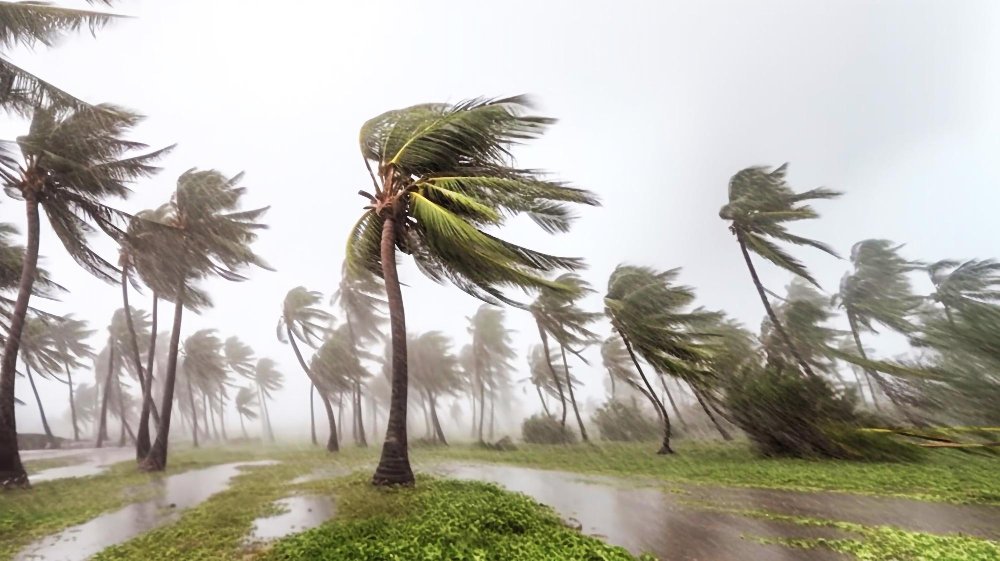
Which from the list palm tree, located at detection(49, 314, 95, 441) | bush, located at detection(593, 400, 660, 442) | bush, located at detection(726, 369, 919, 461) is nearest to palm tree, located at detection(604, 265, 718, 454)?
bush, located at detection(726, 369, 919, 461)

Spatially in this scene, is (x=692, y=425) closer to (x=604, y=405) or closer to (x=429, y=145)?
(x=604, y=405)

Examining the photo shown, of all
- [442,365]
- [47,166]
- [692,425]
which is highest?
[47,166]

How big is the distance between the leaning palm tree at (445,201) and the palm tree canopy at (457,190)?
0.08 ft

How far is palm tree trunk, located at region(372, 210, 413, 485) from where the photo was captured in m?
7.96

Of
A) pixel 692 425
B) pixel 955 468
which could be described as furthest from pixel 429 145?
pixel 692 425

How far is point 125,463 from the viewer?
14.0 meters

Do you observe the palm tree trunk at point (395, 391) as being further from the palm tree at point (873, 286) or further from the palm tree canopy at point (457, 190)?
the palm tree at point (873, 286)

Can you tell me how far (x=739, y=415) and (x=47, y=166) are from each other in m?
22.0

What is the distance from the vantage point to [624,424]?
76.1ft

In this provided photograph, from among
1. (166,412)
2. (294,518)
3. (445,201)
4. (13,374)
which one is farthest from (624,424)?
(13,374)

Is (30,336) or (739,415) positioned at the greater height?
(30,336)

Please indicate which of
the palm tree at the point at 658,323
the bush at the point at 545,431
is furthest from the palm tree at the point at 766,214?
the bush at the point at 545,431

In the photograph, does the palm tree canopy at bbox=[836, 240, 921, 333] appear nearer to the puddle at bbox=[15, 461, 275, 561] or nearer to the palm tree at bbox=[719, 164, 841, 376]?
the palm tree at bbox=[719, 164, 841, 376]

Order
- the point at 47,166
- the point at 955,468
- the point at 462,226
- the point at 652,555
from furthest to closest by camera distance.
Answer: the point at 47,166, the point at 955,468, the point at 462,226, the point at 652,555
